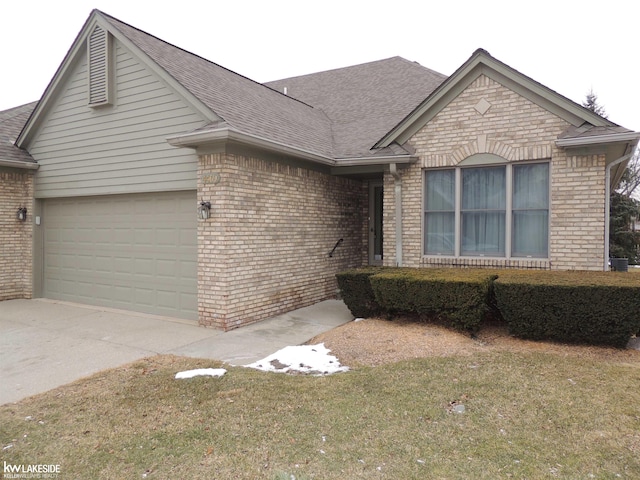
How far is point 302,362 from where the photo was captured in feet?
18.7

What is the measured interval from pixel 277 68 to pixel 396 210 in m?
48.7

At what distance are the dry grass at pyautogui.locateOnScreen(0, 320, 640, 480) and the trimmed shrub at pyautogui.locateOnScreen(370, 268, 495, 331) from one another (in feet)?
3.46

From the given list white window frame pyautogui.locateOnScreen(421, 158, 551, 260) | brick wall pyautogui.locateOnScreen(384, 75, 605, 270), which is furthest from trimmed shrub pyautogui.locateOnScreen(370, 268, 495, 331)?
brick wall pyautogui.locateOnScreen(384, 75, 605, 270)

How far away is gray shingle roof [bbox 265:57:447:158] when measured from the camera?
34.9 feet

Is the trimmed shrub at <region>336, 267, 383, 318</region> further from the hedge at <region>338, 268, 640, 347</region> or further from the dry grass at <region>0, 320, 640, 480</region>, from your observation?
the dry grass at <region>0, 320, 640, 480</region>

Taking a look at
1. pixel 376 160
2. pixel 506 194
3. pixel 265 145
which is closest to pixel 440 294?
pixel 506 194

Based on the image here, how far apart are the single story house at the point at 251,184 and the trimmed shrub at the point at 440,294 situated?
1.48 metres

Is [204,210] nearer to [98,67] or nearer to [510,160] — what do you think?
[98,67]

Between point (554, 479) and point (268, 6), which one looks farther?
point (268, 6)

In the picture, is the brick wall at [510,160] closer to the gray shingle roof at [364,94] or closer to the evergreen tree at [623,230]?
the gray shingle roof at [364,94]

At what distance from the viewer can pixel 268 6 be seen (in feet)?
48.0

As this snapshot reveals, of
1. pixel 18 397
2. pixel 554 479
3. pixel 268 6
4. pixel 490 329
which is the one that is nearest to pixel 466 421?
pixel 554 479

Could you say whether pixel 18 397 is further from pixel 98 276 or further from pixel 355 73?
pixel 355 73
